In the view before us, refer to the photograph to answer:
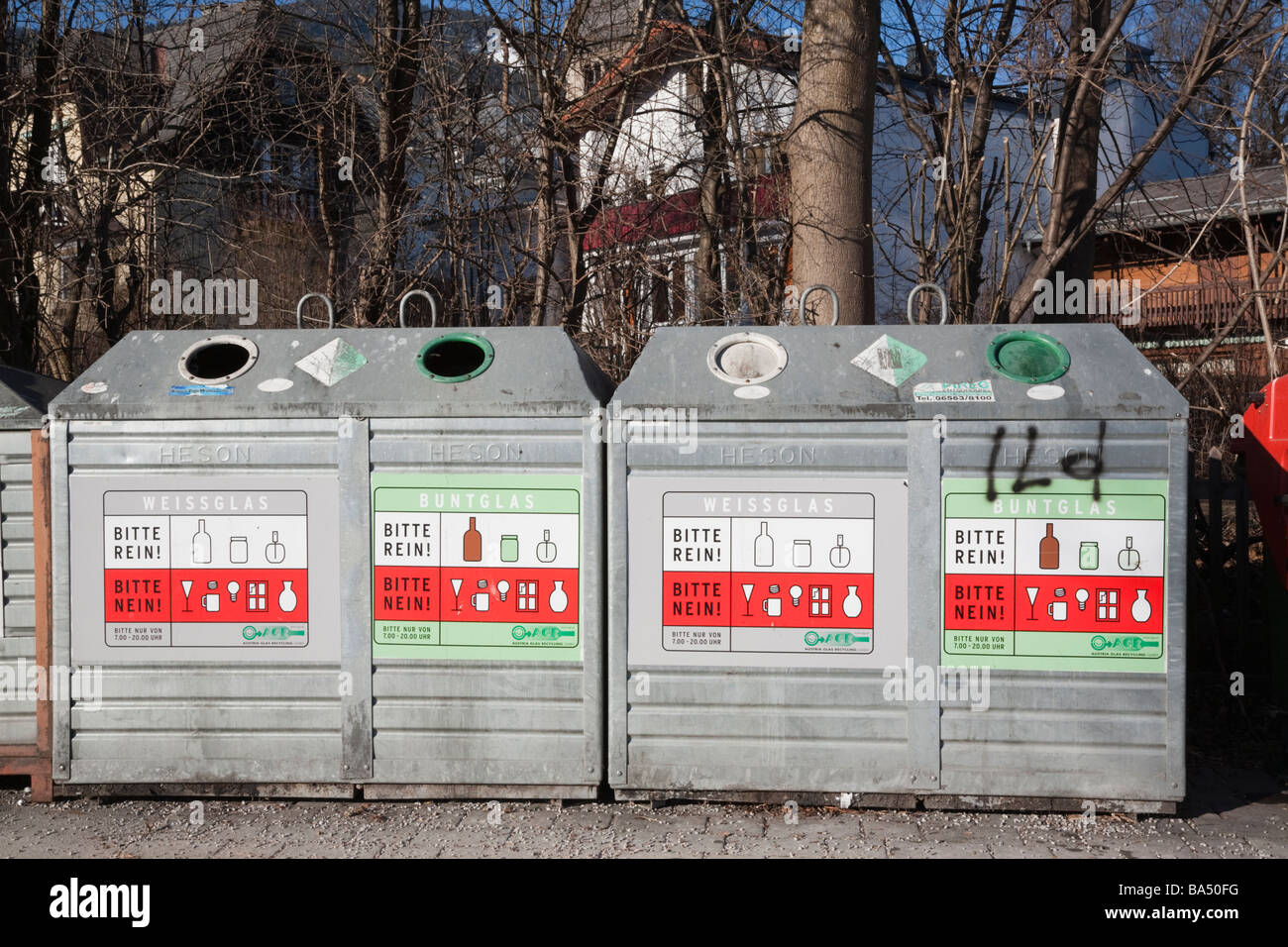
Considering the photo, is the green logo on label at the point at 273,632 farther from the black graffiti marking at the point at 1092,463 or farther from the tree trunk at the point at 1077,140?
the tree trunk at the point at 1077,140

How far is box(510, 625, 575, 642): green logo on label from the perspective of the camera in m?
3.66

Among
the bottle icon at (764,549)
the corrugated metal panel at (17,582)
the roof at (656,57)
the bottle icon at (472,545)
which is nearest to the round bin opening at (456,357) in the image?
the bottle icon at (472,545)

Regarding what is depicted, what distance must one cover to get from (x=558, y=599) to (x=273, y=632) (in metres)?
1.04

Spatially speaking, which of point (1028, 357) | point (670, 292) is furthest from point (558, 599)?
point (670, 292)

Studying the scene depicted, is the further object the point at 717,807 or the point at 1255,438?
the point at 1255,438

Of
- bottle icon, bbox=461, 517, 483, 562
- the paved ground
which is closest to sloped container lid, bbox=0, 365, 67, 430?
the paved ground

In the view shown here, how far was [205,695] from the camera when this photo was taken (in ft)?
12.3

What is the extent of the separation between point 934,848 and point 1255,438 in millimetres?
2343

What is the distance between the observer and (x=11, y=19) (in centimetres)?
723

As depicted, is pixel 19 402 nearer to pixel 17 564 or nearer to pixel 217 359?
pixel 17 564

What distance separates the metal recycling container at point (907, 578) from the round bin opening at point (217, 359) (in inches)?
56.5

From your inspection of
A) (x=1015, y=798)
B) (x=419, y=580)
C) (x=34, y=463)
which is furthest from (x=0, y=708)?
(x=1015, y=798)

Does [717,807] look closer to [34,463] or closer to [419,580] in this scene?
[419,580]

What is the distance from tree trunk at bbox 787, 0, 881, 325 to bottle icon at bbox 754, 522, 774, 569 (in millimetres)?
2161
